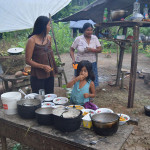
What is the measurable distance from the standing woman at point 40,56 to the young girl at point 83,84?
51 cm

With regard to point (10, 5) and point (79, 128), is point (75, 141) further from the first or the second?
point (10, 5)

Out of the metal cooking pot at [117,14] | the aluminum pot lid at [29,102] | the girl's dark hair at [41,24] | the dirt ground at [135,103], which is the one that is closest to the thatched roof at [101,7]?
the metal cooking pot at [117,14]

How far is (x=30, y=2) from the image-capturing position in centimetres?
444

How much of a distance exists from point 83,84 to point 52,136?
3.89ft

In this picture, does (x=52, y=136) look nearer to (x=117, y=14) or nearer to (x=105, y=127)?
(x=105, y=127)

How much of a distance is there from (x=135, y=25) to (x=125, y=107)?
193cm

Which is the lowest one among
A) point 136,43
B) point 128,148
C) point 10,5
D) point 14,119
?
point 128,148

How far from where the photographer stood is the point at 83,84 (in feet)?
9.71

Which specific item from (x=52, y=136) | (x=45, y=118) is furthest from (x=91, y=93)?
(x=52, y=136)

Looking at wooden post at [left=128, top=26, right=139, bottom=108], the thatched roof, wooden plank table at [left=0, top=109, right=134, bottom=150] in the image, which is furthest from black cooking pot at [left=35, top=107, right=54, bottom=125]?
the thatched roof

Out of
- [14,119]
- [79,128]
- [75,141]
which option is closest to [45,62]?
[14,119]

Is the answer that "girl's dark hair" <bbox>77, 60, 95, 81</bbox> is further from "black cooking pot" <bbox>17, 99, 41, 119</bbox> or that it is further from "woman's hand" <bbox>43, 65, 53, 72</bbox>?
"black cooking pot" <bbox>17, 99, 41, 119</bbox>

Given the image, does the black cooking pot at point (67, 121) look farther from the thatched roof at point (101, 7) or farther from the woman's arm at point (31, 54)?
the thatched roof at point (101, 7)

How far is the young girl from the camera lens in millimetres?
2855
